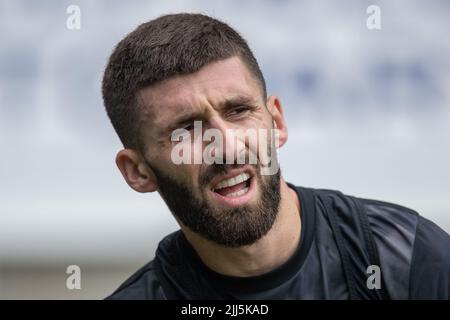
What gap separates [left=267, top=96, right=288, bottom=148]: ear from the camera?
4.41m

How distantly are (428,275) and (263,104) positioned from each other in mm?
1161

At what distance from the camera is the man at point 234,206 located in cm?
400

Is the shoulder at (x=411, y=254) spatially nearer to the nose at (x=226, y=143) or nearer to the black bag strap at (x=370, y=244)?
the black bag strap at (x=370, y=244)

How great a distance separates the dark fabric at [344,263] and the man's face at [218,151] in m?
0.24

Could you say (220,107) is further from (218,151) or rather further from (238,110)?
(218,151)

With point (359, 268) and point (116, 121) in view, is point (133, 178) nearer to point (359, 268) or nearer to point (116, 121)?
point (116, 121)

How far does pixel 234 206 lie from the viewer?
3994 millimetres

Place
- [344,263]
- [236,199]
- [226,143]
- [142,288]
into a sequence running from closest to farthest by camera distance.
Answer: [226,143]
[236,199]
[344,263]
[142,288]

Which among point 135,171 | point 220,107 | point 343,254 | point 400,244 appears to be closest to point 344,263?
point 343,254

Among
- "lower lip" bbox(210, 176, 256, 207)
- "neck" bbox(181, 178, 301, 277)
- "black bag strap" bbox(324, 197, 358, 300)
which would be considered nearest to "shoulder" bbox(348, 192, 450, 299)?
"black bag strap" bbox(324, 197, 358, 300)

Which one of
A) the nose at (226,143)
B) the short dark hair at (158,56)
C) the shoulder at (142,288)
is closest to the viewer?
the nose at (226,143)

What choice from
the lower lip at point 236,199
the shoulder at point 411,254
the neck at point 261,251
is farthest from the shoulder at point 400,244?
the lower lip at point 236,199

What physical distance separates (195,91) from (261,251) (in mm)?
850

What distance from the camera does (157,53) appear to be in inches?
164
